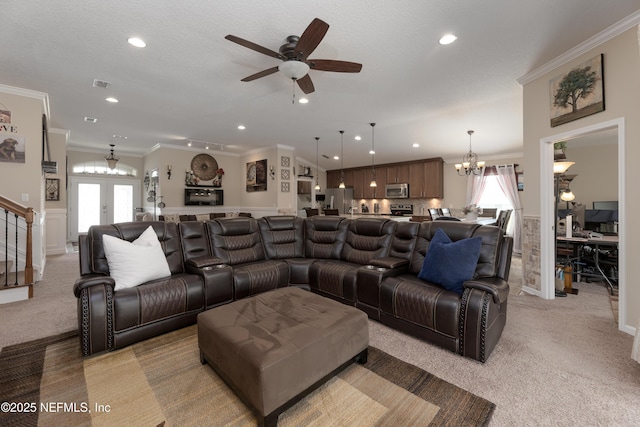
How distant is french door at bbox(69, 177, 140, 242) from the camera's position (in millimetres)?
8102

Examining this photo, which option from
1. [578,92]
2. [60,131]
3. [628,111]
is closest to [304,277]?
[628,111]

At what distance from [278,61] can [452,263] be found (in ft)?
9.84

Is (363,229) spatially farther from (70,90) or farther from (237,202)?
(237,202)

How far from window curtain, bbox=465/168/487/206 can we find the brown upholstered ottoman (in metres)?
6.63

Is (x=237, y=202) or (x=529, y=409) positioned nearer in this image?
(x=529, y=409)

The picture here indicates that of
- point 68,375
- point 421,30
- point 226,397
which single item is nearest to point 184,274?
point 68,375

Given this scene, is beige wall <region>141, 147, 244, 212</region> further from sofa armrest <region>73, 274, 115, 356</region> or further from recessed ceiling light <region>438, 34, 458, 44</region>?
recessed ceiling light <region>438, 34, 458, 44</region>

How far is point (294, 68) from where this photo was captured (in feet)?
8.59

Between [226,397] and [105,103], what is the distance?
520cm

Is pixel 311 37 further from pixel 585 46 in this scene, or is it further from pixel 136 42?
pixel 585 46

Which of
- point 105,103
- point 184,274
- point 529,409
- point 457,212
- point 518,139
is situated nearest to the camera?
point 529,409

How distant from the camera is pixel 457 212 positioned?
7.53 meters

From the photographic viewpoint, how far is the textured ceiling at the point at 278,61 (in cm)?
237

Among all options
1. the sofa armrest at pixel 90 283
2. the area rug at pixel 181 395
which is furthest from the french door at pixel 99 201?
the sofa armrest at pixel 90 283
